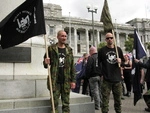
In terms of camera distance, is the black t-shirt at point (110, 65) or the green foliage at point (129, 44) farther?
the green foliage at point (129, 44)

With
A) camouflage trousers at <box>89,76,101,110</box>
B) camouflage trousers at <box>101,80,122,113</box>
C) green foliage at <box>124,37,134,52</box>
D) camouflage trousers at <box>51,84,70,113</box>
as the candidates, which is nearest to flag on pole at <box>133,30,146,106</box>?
camouflage trousers at <box>89,76,101,110</box>

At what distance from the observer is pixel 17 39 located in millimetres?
4168

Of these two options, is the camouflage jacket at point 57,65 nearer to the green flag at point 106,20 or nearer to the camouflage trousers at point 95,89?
the green flag at point 106,20

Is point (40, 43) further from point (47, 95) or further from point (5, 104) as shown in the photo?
point (5, 104)

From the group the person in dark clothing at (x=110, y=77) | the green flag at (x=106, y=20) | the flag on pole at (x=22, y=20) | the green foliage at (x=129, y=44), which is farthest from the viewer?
the green foliage at (x=129, y=44)

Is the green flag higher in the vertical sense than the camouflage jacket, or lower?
higher

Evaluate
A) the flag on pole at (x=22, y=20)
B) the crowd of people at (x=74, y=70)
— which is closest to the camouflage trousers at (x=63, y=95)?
the crowd of people at (x=74, y=70)

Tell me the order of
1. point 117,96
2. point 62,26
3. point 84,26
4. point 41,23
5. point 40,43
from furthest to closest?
1. point 84,26
2. point 62,26
3. point 40,43
4. point 117,96
5. point 41,23

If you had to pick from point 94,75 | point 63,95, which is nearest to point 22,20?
point 63,95

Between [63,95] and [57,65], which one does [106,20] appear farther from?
[63,95]

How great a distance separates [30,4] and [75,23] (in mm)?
62151

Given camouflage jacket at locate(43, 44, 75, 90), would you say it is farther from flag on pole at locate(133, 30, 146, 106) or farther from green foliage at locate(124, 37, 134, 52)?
green foliage at locate(124, 37, 134, 52)

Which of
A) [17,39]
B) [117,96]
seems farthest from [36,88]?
[117,96]

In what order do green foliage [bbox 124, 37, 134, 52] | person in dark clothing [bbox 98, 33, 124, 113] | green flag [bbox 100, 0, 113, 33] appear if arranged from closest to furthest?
person in dark clothing [bbox 98, 33, 124, 113], green flag [bbox 100, 0, 113, 33], green foliage [bbox 124, 37, 134, 52]
